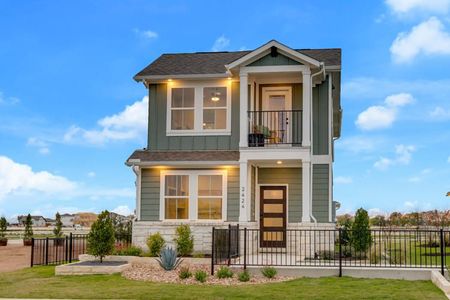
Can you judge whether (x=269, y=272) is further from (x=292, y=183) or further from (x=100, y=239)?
(x=292, y=183)

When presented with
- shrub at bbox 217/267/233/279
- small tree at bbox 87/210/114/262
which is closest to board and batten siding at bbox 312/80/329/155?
shrub at bbox 217/267/233/279

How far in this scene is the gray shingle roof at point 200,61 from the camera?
20484 millimetres

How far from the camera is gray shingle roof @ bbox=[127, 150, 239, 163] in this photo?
778 inches

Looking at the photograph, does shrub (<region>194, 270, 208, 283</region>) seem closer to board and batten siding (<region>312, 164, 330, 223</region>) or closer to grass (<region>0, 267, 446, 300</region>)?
grass (<region>0, 267, 446, 300</region>)

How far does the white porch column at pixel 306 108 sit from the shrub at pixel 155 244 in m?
5.72

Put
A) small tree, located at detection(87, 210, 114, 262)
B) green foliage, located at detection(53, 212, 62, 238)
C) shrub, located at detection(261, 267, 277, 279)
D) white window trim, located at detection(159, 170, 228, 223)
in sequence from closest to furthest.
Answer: shrub, located at detection(261, 267, 277, 279)
small tree, located at detection(87, 210, 114, 262)
white window trim, located at detection(159, 170, 228, 223)
green foliage, located at detection(53, 212, 62, 238)

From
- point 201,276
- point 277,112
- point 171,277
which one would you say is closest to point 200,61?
point 277,112

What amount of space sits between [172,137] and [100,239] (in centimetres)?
494

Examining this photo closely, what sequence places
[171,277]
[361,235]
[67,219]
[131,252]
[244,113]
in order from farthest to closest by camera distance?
[67,219] < [244,113] < [131,252] < [361,235] < [171,277]

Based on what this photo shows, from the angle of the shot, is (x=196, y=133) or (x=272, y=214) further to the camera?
(x=272, y=214)

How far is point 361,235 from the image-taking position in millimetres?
17828

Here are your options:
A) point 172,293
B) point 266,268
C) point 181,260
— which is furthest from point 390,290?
point 181,260

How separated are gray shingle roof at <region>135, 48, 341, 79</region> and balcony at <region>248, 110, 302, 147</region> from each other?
2.11 metres

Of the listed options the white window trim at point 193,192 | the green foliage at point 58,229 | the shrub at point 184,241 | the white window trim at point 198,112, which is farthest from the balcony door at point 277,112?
the green foliage at point 58,229
